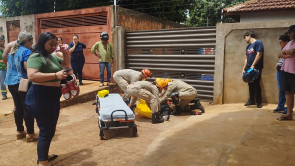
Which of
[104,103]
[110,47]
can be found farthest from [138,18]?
[104,103]

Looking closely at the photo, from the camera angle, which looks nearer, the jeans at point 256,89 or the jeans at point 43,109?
the jeans at point 43,109

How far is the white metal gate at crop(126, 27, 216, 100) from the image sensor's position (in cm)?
707

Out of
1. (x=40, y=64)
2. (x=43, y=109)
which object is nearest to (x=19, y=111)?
(x=43, y=109)

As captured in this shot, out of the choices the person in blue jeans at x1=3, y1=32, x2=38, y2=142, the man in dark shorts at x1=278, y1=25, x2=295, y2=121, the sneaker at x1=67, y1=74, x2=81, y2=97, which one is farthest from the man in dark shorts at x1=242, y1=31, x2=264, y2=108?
the person in blue jeans at x1=3, y1=32, x2=38, y2=142

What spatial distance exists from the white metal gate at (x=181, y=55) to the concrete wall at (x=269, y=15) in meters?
9.18

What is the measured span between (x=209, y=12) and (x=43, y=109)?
83.0ft

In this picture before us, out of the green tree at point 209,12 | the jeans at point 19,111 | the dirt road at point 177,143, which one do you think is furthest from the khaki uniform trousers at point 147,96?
the green tree at point 209,12

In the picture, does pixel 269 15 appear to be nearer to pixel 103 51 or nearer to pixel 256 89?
pixel 256 89

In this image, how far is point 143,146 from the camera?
13.0 ft

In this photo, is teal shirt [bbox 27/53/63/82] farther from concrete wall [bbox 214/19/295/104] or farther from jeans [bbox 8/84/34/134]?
concrete wall [bbox 214/19/295/104]

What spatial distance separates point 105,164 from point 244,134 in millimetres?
2370

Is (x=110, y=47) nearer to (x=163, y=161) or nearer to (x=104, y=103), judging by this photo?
(x=104, y=103)

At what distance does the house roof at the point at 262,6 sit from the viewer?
13358 mm

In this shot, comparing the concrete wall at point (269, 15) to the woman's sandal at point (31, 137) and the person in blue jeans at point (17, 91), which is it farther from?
the woman's sandal at point (31, 137)
